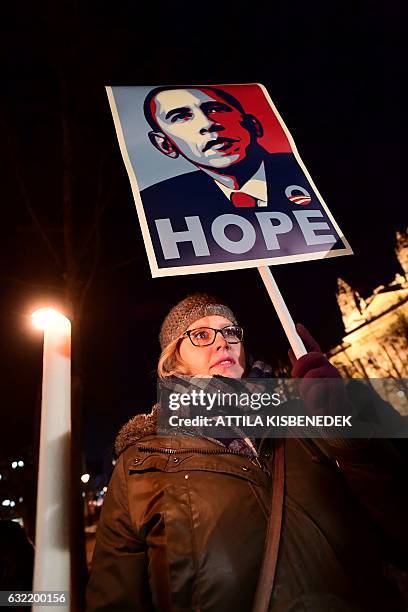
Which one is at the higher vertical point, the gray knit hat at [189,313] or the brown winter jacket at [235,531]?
the gray knit hat at [189,313]

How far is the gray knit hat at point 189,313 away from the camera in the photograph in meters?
2.42

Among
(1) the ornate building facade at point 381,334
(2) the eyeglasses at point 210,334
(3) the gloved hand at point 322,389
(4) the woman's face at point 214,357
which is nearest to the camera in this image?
(3) the gloved hand at point 322,389

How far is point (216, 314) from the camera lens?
248cm

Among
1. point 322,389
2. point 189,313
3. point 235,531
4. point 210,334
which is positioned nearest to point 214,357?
point 210,334

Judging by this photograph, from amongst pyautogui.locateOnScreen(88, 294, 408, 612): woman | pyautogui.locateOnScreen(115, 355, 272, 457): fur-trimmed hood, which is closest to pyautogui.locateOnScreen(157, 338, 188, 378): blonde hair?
pyautogui.locateOnScreen(115, 355, 272, 457): fur-trimmed hood

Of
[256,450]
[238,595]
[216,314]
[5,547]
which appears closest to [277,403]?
[256,450]

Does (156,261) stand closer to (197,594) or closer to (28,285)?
(197,594)

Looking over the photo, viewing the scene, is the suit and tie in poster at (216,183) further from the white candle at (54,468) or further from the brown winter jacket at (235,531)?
the brown winter jacket at (235,531)

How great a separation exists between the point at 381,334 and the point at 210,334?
162 feet

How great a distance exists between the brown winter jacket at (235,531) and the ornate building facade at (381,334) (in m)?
41.1

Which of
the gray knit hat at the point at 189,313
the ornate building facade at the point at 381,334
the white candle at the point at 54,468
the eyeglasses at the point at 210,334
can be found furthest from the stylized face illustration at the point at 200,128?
the ornate building facade at the point at 381,334

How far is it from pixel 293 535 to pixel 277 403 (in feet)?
2.05

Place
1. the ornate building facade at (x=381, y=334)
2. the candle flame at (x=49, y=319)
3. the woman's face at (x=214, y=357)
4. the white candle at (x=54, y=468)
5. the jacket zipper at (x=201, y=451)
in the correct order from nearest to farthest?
the white candle at (x=54, y=468) → the candle flame at (x=49, y=319) → the jacket zipper at (x=201, y=451) → the woman's face at (x=214, y=357) → the ornate building facade at (x=381, y=334)

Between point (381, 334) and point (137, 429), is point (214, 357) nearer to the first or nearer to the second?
point (137, 429)
